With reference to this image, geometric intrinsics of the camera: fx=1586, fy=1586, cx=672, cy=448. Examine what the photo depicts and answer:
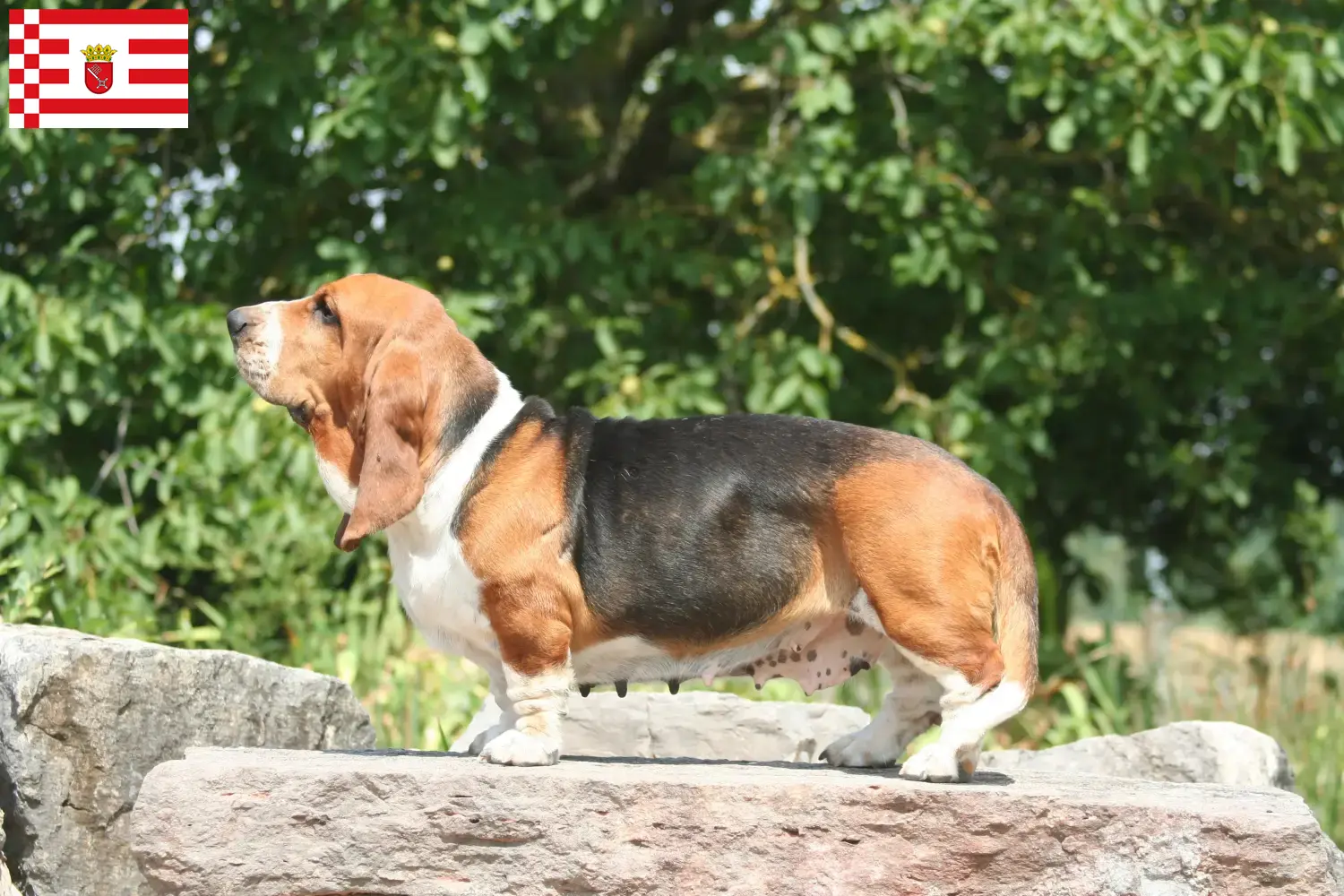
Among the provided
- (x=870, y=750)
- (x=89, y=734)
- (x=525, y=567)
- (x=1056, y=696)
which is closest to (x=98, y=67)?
(x=89, y=734)

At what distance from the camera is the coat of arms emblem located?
21.9ft

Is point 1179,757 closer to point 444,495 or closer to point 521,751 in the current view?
point 521,751

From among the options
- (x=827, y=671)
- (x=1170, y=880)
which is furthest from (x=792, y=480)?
(x=1170, y=880)

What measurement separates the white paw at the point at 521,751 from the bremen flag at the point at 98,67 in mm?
3979

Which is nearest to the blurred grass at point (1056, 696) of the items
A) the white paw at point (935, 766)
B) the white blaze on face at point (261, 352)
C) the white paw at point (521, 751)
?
the white paw at point (521, 751)

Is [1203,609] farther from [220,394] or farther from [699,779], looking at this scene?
[699,779]

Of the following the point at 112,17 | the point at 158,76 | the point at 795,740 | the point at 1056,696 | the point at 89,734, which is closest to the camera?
the point at 89,734

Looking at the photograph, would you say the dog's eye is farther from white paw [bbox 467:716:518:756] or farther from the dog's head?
white paw [bbox 467:716:518:756]

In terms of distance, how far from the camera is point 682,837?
3578 millimetres

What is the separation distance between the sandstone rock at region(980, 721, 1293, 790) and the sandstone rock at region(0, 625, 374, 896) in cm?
269

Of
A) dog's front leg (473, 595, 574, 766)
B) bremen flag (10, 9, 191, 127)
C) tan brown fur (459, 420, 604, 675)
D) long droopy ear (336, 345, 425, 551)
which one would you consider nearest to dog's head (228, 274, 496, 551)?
long droopy ear (336, 345, 425, 551)

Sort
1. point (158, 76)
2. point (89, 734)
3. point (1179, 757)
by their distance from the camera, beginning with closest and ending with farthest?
point (89, 734) → point (1179, 757) → point (158, 76)

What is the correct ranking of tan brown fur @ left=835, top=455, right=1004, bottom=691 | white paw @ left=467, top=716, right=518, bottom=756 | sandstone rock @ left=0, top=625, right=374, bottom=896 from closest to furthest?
tan brown fur @ left=835, top=455, right=1004, bottom=691 → white paw @ left=467, top=716, right=518, bottom=756 → sandstone rock @ left=0, top=625, right=374, bottom=896

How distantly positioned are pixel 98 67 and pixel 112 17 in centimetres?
23
